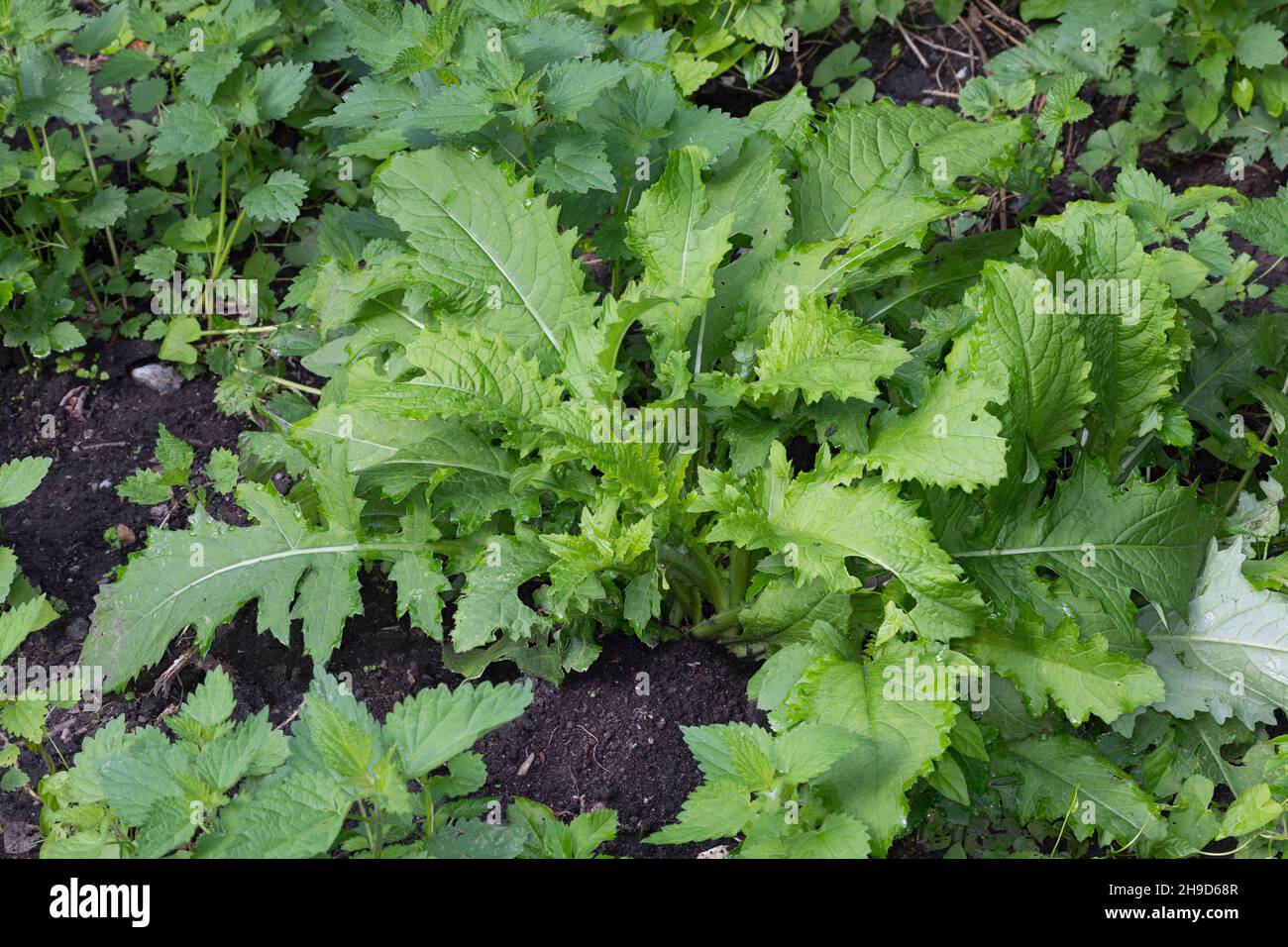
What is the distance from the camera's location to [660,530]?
313cm

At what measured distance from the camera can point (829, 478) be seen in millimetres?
2982

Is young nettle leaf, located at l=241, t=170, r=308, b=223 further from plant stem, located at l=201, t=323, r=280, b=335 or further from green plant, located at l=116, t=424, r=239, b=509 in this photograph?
green plant, located at l=116, t=424, r=239, b=509

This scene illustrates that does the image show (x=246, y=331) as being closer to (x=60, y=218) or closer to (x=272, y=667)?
(x=60, y=218)

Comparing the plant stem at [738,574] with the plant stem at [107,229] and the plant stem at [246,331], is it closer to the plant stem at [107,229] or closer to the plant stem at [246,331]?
the plant stem at [246,331]

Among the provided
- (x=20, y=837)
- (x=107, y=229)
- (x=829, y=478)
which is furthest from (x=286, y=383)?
(x=829, y=478)

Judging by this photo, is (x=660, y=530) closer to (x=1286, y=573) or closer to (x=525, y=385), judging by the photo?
(x=525, y=385)

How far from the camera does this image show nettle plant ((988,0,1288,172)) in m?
4.36

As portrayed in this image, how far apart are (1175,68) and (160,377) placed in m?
3.70

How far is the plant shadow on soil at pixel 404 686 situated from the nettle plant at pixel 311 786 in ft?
1.27

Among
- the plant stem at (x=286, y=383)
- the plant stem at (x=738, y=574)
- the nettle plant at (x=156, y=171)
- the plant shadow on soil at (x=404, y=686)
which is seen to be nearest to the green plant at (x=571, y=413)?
the plant stem at (x=738, y=574)

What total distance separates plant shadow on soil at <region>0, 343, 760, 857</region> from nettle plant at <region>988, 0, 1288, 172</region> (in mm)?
2521

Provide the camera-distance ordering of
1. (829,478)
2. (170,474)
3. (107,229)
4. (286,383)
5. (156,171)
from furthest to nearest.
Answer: (156,171), (107,229), (286,383), (170,474), (829,478)

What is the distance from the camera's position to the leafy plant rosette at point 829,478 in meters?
2.89

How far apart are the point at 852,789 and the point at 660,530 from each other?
80 cm
